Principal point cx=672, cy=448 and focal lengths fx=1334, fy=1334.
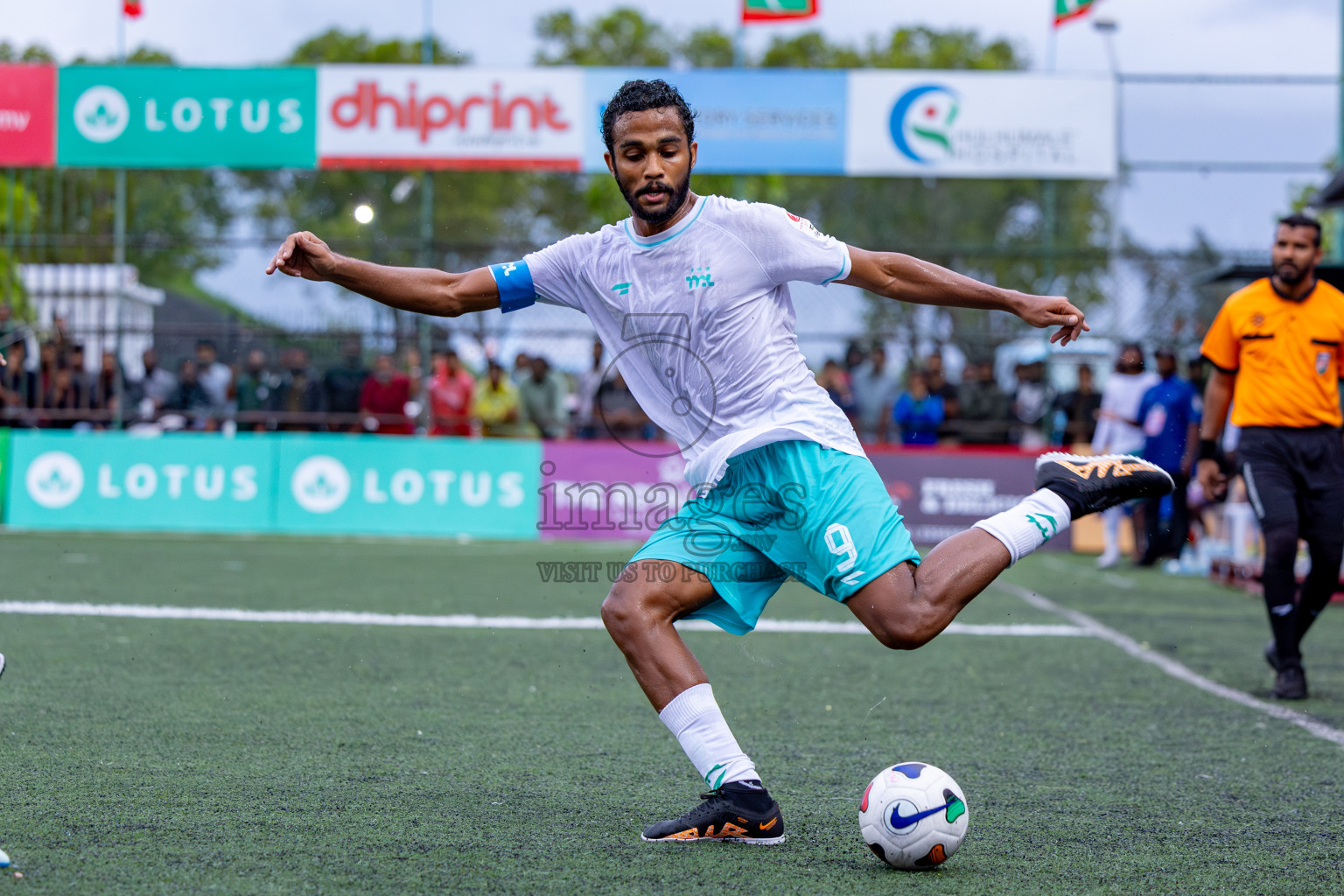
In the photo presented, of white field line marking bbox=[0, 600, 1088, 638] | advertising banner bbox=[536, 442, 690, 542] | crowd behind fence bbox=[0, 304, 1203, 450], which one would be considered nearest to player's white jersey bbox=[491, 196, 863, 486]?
white field line marking bbox=[0, 600, 1088, 638]

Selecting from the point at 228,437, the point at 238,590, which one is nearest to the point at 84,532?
the point at 228,437

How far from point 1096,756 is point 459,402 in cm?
1107

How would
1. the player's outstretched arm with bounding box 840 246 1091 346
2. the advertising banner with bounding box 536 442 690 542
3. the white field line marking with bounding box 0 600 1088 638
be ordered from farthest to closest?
the advertising banner with bounding box 536 442 690 542 → the white field line marking with bounding box 0 600 1088 638 → the player's outstretched arm with bounding box 840 246 1091 346

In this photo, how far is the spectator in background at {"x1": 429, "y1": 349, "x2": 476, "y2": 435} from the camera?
14.7 metres

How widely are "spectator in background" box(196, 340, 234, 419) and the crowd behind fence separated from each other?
14mm

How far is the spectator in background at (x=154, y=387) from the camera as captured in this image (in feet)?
47.9

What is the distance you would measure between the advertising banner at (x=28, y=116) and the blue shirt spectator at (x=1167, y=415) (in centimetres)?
1191

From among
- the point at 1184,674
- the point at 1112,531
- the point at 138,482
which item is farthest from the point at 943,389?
the point at 138,482

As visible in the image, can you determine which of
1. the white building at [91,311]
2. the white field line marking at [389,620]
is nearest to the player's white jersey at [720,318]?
the white field line marking at [389,620]

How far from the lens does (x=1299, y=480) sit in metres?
5.99

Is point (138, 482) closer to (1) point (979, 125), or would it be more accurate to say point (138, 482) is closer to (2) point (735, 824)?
(1) point (979, 125)

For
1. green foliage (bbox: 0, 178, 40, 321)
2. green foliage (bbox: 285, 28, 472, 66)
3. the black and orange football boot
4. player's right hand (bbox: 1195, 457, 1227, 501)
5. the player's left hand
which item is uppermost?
green foliage (bbox: 285, 28, 472, 66)

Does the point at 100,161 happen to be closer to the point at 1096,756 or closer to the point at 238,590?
the point at 238,590

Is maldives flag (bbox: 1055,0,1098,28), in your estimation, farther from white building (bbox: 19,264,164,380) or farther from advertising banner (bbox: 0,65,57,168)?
advertising banner (bbox: 0,65,57,168)
